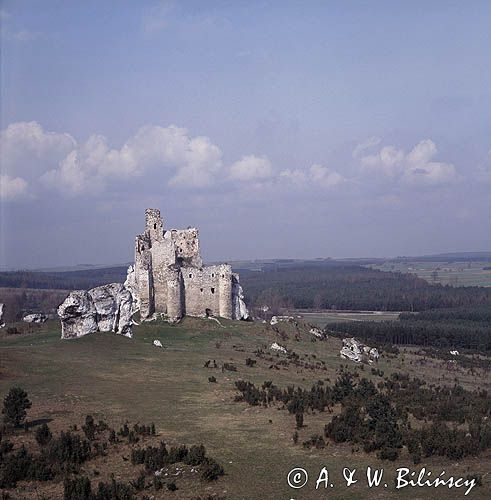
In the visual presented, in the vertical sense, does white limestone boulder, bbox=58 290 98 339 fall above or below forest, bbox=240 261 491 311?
above

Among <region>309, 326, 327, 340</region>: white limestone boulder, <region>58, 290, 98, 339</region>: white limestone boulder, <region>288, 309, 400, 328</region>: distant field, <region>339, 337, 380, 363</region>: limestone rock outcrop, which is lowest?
<region>288, 309, 400, 328</region>: distant field

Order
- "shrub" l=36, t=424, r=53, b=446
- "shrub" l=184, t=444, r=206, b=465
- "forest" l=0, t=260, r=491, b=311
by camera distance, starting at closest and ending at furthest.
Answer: "shrub" l=184, t=444, r=206, b=465, "shrub" l=36, t=424, r=53, b=446, "forest" l=0, t=260, r=491, b=311

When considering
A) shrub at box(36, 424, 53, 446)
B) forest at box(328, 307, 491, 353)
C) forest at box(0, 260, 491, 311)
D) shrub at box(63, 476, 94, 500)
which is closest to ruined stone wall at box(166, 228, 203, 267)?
forest at box(328, 307, 491, 353)

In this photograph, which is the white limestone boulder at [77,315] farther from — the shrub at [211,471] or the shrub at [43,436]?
the shrub at [211,471]

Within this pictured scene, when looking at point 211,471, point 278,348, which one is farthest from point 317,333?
point 211,471

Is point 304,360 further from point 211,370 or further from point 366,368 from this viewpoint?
point 211,370

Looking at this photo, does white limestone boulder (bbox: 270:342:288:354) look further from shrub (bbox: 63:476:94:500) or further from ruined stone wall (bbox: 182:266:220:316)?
shrub (bbox: 63:476:94:500)

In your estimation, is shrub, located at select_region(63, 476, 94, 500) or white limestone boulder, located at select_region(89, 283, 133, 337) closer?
shrub, located at select_region(63, 476, 94, 500)
